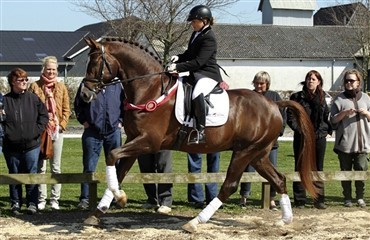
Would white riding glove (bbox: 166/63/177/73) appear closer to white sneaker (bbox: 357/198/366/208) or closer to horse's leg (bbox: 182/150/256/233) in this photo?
horse's leg (bbox: 182/150/256/233)

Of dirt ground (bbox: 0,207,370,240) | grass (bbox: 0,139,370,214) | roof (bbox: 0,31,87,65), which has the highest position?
roof (bbox: 0,31,87,65)

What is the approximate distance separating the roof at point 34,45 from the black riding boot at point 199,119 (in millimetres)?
48752

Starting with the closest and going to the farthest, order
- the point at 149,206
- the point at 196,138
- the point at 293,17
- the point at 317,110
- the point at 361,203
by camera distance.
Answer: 1. the point at 196,138
2. the point at 149,206
3. the point at 317,110
4. the point at 361,203
5. the point at 293,17

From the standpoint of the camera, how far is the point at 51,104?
35.9 ft

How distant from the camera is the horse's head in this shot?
8961mm

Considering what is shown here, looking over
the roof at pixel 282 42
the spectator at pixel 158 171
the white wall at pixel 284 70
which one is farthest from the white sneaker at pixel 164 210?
the white wall at pixel 284 70

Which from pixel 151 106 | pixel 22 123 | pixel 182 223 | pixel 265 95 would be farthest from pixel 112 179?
pixel 265 95

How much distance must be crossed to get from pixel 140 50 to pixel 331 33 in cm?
5938

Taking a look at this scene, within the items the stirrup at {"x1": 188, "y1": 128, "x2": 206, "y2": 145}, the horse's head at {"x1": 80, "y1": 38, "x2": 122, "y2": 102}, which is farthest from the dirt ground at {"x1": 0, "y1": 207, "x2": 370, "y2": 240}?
the horse's head at {"x1": 80, "y1": 38, "x2": 122, "y2": 102}

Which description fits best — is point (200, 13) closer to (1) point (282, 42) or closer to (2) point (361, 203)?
(2) point (361, 203)

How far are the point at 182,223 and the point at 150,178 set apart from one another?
38.3 inches

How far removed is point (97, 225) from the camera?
952 centimetres

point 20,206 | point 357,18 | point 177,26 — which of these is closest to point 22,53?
point 177,26

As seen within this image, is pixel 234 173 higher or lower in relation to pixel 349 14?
lower
